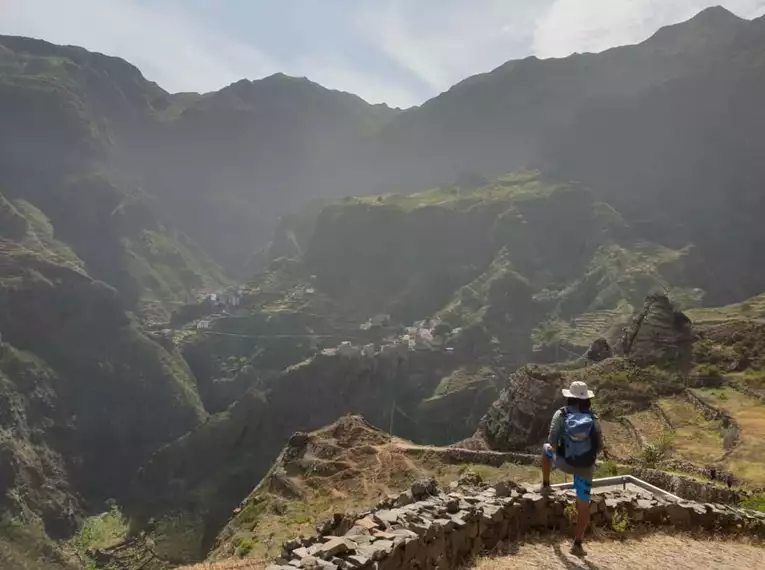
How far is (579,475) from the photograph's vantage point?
9055 millimetres

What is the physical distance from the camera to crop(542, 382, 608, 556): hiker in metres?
9.02

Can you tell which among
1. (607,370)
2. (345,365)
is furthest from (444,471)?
(345,365)

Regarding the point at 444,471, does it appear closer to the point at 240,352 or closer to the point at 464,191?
the point at 240,352

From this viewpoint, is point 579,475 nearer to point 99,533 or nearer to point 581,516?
point 581,516

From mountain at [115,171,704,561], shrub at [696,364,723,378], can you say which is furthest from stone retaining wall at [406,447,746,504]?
mountain at [115,171,704,561]

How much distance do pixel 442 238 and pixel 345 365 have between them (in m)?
71.5

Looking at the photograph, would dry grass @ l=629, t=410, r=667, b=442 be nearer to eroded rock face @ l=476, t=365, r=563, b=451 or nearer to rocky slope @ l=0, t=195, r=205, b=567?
eroded rock face @ l=476, t=365, r=563, b=451

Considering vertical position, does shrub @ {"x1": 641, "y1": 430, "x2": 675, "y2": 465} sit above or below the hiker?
below

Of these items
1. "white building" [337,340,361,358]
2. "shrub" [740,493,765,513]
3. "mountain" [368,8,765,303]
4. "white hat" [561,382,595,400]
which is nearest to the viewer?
"white hat" [561,382,595,400]

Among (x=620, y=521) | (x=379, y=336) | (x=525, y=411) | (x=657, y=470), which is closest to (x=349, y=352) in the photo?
(x=379, y=336)

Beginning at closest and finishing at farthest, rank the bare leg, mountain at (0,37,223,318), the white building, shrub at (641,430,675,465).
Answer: the bare leg, shrub at (641,430,675,465), the white building, mountain at (0,37,223,318)

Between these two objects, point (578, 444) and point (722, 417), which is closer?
point (578, 444)

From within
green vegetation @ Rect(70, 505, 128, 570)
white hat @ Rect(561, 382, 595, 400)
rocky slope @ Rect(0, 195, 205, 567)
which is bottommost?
green vegetation @ Rect(70, 505, 128, 570)

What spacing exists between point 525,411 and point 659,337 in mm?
18557
